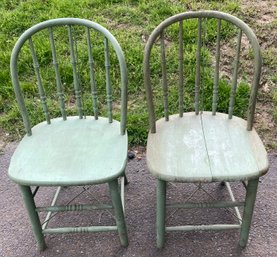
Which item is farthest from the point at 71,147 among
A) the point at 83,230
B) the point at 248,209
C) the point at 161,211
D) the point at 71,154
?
the point at 248,209

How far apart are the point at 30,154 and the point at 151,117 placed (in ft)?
2.07

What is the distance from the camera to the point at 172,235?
7.71 feet

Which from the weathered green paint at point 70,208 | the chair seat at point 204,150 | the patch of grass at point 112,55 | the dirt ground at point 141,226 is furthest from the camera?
the patch of grass at point 112,55

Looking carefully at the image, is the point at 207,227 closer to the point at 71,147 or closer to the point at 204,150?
the point at 204,150

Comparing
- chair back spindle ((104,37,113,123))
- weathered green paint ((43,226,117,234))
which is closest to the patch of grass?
chair back spindle ((104,37,113,123))

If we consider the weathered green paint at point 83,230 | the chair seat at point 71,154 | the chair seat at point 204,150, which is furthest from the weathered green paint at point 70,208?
the chair seat at point 204,150

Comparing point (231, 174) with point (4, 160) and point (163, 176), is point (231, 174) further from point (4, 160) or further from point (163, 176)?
point (4, 160)

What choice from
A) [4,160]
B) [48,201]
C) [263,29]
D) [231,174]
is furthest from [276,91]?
[4,160]

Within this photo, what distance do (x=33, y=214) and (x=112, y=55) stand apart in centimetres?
177

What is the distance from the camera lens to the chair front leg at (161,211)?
199cm

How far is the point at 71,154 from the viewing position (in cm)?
205

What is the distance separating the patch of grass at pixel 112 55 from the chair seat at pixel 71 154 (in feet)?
2.53

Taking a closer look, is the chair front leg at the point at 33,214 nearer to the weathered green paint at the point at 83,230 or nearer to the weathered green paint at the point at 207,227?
the weathered green paint at the point at 83,230

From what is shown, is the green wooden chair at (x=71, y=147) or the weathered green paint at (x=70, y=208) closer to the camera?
the green wooden chair at (x=71, y=147)
